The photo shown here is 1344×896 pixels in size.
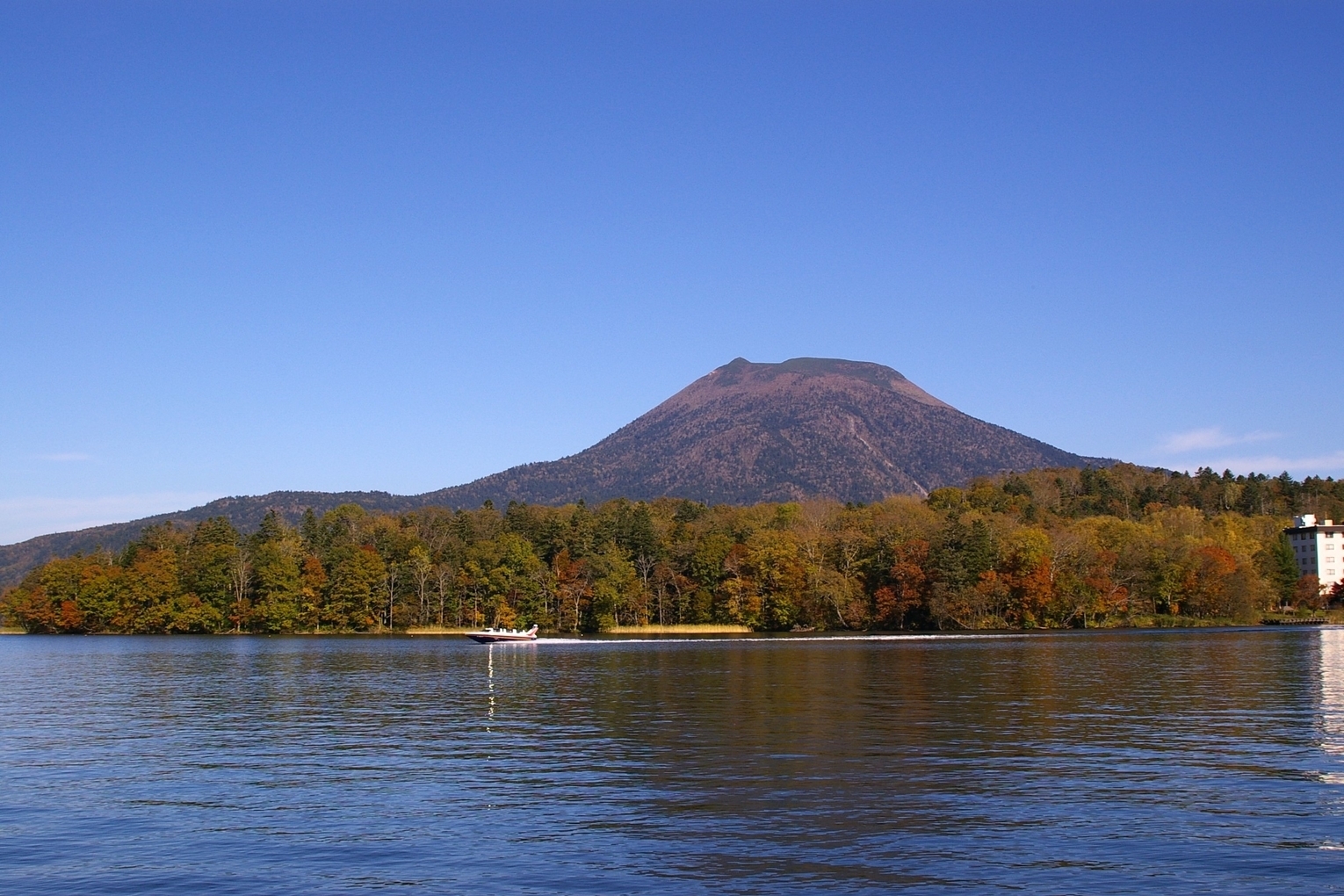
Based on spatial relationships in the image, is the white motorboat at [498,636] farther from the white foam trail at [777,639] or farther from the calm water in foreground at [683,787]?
the calm water in foreground at [683,787]

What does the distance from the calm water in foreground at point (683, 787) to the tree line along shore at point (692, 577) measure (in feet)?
288

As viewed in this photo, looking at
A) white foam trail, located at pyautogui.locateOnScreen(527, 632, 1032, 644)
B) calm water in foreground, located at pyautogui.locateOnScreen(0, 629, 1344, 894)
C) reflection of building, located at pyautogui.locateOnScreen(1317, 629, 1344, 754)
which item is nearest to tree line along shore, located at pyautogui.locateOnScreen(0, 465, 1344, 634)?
white foam trail, located at pyautogui.locateOnScreen(527, 632, 1032, 644)

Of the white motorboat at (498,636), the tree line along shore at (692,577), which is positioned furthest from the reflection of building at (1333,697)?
the white motorboat at (498,636)

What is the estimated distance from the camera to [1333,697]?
52.9 metres

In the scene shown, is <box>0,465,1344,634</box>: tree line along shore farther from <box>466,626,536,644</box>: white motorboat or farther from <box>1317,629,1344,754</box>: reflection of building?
<box>1317,629,1344,754</box>: reflection of building

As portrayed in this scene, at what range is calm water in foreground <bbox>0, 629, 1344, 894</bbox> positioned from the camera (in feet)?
71.7

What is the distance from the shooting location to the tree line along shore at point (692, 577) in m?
152

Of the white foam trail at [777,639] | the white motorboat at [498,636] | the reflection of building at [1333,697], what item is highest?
the reflection of building at [1333,697]

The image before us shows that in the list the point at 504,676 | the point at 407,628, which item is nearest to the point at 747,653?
the point at 504,676

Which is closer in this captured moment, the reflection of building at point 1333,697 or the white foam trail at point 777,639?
the reflection of building at point 1333,697

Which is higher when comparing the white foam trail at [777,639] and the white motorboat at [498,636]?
the white motorboat at [498,636]

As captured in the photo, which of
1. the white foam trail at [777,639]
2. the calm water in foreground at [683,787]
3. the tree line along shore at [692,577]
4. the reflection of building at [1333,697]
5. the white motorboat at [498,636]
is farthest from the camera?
the tree line along shore at [692,577]

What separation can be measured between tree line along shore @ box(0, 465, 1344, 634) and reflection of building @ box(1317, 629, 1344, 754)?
1999 inches

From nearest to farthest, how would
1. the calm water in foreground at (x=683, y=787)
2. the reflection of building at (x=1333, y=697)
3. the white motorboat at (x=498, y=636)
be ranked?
1. the calm water in foreground at (x=683, y=787)
2. the reflection of building at (x=1333, y=697)
3. the white motorboat at (x=498, y=636)
